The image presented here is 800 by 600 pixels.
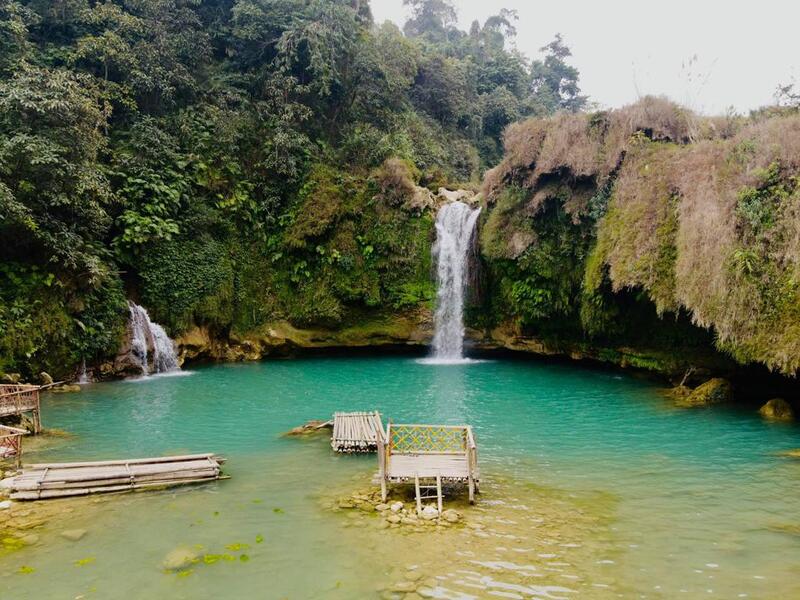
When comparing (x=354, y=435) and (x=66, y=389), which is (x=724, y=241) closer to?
(x=354, y=435)

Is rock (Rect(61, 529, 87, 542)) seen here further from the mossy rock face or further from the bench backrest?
the mossy rock face

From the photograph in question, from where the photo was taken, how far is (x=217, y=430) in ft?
41.2

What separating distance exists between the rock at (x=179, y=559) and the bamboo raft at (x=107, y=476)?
233 centimetres

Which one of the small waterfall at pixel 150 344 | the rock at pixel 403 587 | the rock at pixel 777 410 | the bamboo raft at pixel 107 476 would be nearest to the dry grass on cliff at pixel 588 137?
the rock at pixel 777 410

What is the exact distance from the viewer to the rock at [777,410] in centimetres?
1338

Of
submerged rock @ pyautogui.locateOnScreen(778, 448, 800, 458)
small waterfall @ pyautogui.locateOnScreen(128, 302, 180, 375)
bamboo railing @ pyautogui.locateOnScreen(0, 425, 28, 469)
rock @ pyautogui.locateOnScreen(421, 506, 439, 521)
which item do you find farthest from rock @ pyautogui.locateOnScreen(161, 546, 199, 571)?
small waterfall @ pyautogui.locateOnScreen(128, 302, 180, 375)

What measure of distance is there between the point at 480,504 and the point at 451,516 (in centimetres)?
76

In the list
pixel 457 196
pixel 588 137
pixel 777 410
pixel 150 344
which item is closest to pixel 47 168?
pixel 150 344

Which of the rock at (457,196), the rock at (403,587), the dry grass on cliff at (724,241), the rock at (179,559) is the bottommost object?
the rock at (403,587)

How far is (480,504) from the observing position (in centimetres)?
827

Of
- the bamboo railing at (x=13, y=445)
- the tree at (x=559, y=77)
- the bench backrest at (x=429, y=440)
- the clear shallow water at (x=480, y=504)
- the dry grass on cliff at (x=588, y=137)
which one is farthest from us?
the tree at (x=559, y=77)

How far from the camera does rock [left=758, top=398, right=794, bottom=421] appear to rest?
13.4 m

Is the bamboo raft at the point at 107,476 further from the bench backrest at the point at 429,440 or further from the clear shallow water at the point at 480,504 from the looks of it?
the bench backrest at the point at 429,440

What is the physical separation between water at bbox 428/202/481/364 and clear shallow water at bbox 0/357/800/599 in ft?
25.3
